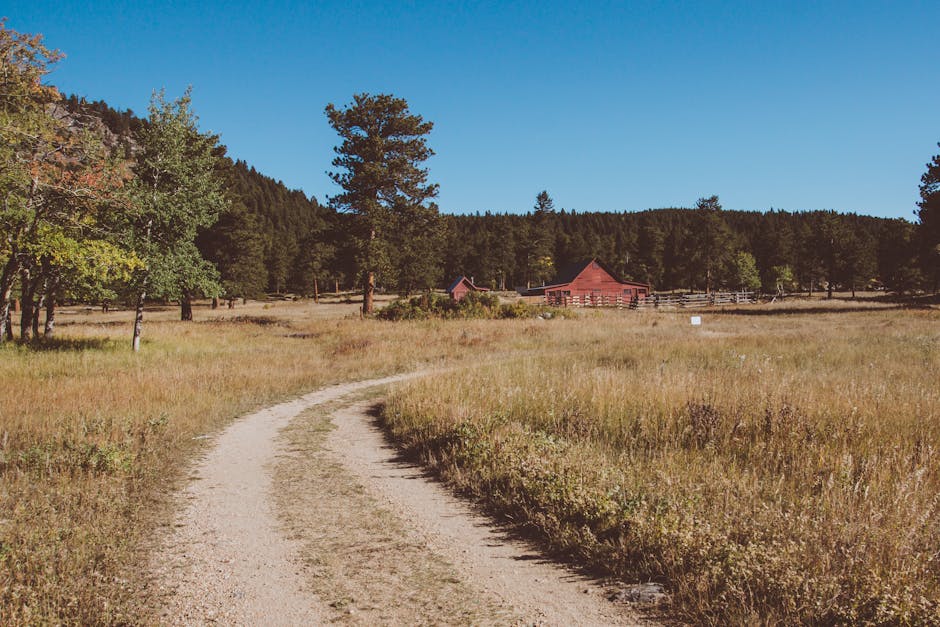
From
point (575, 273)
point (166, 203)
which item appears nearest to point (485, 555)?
point (166, 203)

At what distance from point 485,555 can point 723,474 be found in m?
3.26

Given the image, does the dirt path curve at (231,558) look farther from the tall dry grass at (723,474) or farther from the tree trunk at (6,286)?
the tree trunk at (6,286)

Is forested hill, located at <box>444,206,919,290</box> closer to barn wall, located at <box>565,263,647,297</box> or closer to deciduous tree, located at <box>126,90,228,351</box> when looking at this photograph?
barn wall, located at <box>565,263,647,297</box>

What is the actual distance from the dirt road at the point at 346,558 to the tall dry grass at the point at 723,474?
2.16 ft

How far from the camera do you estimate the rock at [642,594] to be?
4102 mm

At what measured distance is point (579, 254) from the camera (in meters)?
109

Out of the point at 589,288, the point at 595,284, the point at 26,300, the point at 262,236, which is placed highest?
the point at 262,236

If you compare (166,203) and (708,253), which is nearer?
(166,203)

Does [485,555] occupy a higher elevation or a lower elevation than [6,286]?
lower

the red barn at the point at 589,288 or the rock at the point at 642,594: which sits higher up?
the red barn at the point at 589,288

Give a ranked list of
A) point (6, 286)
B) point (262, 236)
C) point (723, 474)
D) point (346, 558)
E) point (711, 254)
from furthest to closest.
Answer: point (711, 254) → point (262, 236) → point (6, 286) → point (723, 474) → point (346, 558)

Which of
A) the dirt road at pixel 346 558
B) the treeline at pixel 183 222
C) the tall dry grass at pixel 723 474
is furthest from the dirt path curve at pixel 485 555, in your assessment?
the treeline at pixel 183 222

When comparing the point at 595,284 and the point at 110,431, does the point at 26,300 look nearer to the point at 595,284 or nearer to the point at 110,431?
the point at 110,431

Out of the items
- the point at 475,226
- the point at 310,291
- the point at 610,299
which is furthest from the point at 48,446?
the point at 475,226
